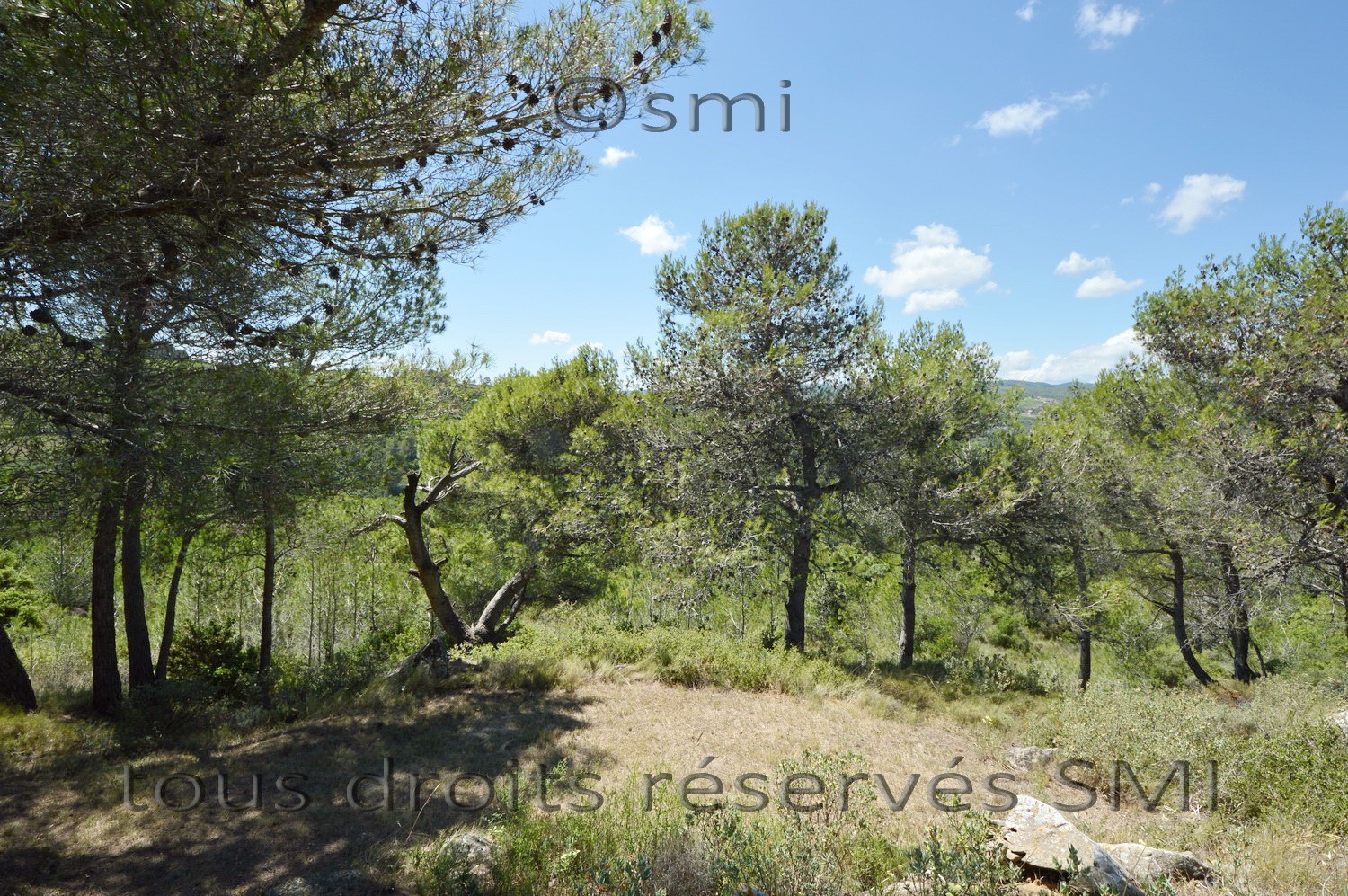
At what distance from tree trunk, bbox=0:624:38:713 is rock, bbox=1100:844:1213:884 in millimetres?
12725

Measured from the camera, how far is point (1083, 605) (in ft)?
40.8

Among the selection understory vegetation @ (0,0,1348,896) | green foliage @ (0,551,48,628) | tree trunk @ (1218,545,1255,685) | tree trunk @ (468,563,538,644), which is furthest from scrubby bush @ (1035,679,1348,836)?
green foliage @ (0,551,48,628)

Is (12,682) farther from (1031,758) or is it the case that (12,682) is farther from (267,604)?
(1031,758)

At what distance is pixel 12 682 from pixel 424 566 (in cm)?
585

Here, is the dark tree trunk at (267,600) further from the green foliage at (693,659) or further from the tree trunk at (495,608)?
the tree trunk at (495,608)

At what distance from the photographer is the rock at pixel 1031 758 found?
748 cm

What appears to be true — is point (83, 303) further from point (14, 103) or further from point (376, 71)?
point (376, 71)

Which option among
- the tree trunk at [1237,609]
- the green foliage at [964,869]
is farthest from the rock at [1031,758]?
the green foliage at [964,869]

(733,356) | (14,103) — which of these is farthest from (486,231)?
(733,356)

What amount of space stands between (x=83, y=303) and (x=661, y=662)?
372 inches

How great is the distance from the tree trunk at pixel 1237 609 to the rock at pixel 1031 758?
3971mm

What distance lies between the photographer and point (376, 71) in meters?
3.93

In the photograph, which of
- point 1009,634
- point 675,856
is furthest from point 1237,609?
point 1009,634

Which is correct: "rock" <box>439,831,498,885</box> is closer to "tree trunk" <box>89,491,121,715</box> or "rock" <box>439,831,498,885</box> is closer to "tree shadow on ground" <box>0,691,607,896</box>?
"tree shadow on ground" <box>0,691,607,896</box>
